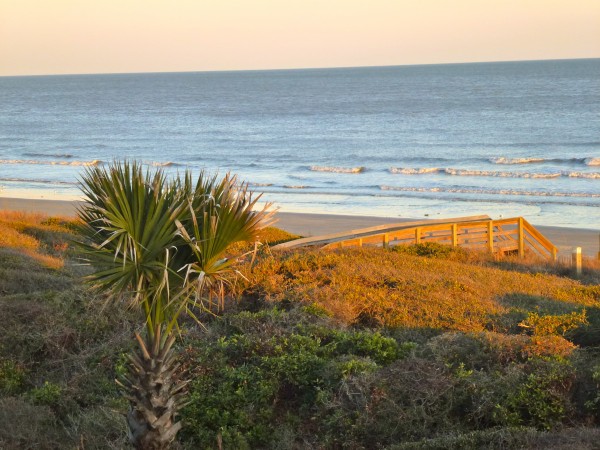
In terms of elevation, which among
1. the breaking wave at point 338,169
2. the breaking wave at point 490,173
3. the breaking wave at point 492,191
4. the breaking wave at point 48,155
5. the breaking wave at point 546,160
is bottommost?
the breaking wave at point 492,191

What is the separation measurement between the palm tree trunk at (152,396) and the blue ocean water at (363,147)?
41.9ft

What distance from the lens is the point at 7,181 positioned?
155ft

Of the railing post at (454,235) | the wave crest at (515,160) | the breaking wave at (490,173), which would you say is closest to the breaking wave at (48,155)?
the breaking wave at (490,173)

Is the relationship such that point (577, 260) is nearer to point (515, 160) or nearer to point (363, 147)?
point (515, 160)

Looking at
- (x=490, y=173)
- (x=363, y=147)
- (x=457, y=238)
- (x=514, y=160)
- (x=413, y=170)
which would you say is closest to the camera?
(x=457, y=238)

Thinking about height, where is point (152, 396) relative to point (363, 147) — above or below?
below

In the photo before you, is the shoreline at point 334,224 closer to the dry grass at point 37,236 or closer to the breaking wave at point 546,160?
the dry grass at point 37,236

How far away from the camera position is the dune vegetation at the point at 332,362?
932 centimetres

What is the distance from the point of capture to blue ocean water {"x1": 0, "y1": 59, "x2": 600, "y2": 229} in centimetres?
3897

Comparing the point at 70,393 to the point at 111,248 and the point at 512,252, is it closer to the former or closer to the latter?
the point at 111,248

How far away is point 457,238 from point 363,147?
40645 mm

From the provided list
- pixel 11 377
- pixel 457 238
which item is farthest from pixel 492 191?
pixel 11 377

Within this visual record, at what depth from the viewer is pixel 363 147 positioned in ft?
201

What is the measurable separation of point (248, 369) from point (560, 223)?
23.1 metres
